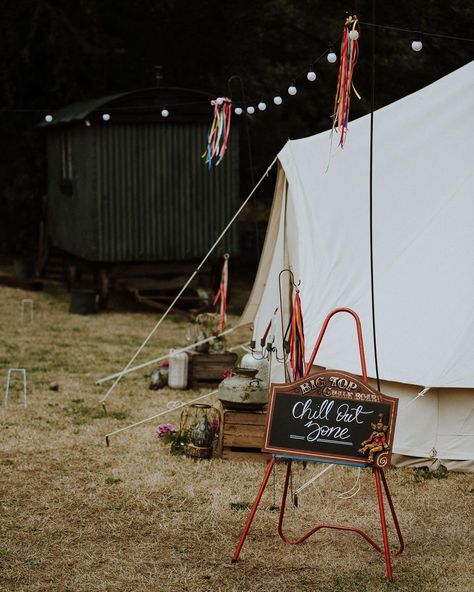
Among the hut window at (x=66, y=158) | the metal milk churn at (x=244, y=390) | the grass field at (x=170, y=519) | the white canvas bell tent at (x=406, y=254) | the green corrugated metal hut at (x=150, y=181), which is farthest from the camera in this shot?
the hut window at (x=66, y=158)

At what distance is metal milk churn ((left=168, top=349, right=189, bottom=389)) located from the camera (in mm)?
9227

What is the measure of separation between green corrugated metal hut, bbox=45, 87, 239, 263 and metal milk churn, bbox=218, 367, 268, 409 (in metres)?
7.72

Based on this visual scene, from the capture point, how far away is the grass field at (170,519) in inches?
193

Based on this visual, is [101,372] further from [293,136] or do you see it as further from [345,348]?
[293,136]

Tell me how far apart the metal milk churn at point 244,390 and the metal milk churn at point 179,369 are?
2.30 metres

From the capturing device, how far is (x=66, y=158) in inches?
637

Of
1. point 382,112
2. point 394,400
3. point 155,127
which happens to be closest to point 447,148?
point 382,112

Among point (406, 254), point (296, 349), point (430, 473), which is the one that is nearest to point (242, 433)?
point (296, 349)

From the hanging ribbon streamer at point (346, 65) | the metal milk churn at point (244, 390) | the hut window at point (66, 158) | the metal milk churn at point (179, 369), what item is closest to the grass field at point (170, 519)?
the metal milk churn at point (244, 390)

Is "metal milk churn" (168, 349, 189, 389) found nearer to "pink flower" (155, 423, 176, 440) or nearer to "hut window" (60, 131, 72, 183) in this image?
"pink flower" (155, 423, 176, 440)

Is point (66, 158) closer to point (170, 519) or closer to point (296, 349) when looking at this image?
point (296, 349)

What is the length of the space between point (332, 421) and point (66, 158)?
12102 mm

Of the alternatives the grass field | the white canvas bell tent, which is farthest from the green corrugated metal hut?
the white canvas bell tent

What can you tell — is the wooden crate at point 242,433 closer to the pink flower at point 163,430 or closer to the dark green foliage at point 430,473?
the pink flower at point 163,430
